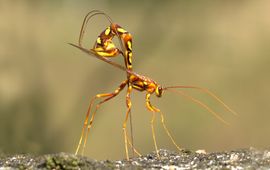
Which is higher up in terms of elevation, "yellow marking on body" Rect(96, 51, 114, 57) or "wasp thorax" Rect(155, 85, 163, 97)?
"yellow marking on body" Rect(96, 51, 114, 57)

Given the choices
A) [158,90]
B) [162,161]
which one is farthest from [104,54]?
[162,161]

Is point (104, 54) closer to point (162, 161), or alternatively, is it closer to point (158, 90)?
point (158, 90)

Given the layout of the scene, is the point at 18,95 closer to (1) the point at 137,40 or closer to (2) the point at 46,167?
(1) the point at 137,40

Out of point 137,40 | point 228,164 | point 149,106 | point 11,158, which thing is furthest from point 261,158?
point 137,40

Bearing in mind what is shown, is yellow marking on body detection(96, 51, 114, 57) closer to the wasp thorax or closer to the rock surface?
the wasp thorax

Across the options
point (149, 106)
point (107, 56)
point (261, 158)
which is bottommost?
point (261, 158)

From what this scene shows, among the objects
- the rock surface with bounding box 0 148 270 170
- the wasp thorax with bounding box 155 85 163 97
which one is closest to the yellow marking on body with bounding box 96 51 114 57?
the wasp thorax with bounding box 155 85 163 97

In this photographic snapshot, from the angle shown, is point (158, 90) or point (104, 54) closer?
point (104, 54)

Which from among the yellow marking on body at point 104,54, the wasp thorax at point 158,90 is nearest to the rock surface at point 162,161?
the wasp thorax at point 158,90
